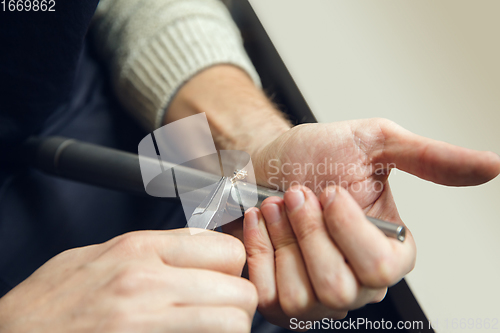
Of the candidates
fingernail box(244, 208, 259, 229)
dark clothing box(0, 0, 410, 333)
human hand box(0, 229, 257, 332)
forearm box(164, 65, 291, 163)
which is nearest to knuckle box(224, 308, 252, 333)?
human hand box(0, 229, 257, 332)

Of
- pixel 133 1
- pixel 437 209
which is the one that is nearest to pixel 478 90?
pixel 437 209

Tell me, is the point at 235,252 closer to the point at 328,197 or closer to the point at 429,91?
the point at 328,197

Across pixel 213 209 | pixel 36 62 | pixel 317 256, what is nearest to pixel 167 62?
A: pixel 36 62

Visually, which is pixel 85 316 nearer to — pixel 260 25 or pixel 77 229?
pixel 77 229

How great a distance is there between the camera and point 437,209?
384 mm

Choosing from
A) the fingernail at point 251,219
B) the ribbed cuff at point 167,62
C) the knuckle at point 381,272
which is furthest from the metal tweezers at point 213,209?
the ribbed cuff at point 167,62

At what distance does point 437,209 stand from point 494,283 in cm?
10

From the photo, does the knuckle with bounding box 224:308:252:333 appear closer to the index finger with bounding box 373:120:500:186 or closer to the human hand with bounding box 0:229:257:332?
the human hand with bounding box 0:229:257:332

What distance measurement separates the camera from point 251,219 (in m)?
0.33

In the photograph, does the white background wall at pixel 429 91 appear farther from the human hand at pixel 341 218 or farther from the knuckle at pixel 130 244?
the knuckle at pixel 130 244

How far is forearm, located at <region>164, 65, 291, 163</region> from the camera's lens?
1.81ft

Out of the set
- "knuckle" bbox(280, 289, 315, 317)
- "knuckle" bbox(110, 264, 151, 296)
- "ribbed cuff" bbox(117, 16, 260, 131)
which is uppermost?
"ribbed cuff" bbox(117, 16, 260, 131)

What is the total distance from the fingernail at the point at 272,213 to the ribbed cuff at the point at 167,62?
325 mm

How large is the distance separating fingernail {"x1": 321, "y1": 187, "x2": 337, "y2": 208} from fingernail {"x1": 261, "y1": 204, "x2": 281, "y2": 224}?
51mm
